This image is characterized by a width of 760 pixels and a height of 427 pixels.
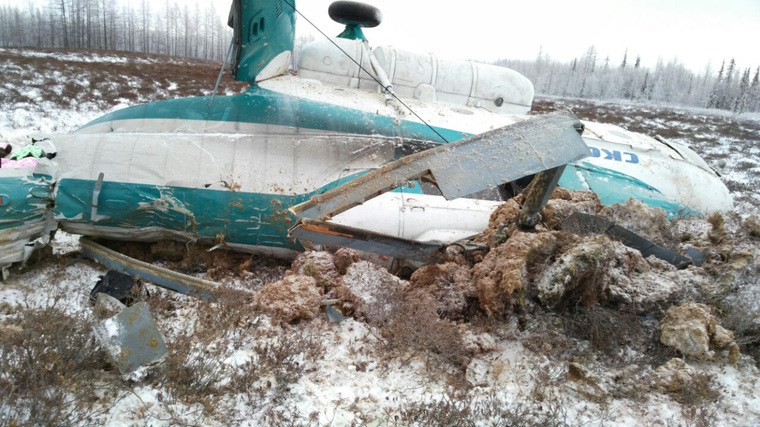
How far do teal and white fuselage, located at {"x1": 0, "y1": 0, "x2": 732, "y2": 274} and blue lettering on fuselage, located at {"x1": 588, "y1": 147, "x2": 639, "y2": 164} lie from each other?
0.8 inches

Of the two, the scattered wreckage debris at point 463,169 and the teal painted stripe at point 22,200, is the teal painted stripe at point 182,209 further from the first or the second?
the scattered wreckage debris at point 463,169

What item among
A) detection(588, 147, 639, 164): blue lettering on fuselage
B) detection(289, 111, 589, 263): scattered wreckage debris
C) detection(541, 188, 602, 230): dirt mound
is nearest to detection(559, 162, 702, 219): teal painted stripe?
detection(588, 147, 639, 164): blue lettering on fuselage

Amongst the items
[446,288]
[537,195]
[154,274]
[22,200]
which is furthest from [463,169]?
[22,200]

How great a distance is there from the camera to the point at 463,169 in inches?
122

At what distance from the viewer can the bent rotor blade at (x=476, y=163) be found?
303 centimetres

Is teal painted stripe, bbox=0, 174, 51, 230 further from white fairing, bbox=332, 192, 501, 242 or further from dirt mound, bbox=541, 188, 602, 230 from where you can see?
dirt mound, bbox=541, 188, 602, 230

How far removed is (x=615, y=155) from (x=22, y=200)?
731cm

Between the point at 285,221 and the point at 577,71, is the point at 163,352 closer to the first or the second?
the point at 285,221

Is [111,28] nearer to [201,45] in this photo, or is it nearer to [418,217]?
[201,45]

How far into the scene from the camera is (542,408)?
295 cm

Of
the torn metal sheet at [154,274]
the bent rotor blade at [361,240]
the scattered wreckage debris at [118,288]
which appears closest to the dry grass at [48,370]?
the scattered wreckage debris at [118,288]

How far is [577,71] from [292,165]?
8946cm

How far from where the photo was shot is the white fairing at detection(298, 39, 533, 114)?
6.09 meters

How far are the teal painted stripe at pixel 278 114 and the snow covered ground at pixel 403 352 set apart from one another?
170 centimetres
